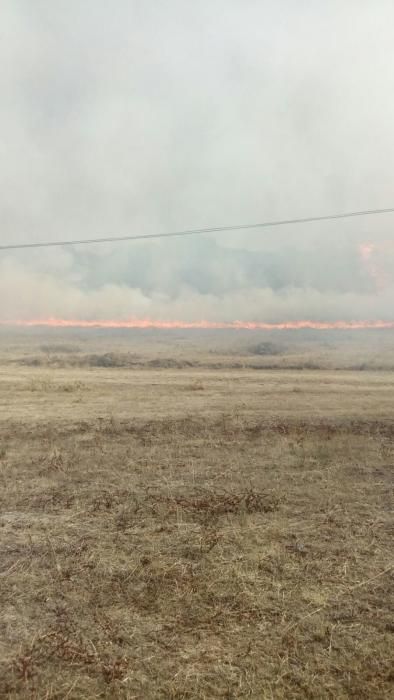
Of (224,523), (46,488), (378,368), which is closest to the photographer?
(224,523)

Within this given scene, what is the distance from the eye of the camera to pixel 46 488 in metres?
10.1

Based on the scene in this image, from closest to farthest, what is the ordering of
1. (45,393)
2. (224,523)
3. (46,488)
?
1. (224,523)
2. (46,488)
3. (45,393)

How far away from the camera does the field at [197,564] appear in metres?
4.53

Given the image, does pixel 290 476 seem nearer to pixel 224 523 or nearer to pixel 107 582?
pixel 224 523

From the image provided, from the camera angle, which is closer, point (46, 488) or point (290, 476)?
point (46, 488)

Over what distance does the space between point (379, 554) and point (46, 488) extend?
6.45 metres

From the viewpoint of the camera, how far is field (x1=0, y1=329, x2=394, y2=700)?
4527 millimetres

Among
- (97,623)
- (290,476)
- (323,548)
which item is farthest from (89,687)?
(290,476)

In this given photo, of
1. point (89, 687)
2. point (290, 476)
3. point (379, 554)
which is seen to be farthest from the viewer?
point (290, 476)

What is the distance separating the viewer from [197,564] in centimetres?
665

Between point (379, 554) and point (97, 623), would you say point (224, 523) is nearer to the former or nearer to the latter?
point (379, 554)

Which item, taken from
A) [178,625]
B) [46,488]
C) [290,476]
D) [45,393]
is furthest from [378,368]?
[178,625]

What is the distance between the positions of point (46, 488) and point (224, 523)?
4.01m

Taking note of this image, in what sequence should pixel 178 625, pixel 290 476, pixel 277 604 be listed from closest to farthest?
pixel 178 625 < pixel 277 604 < pixel 290 476
